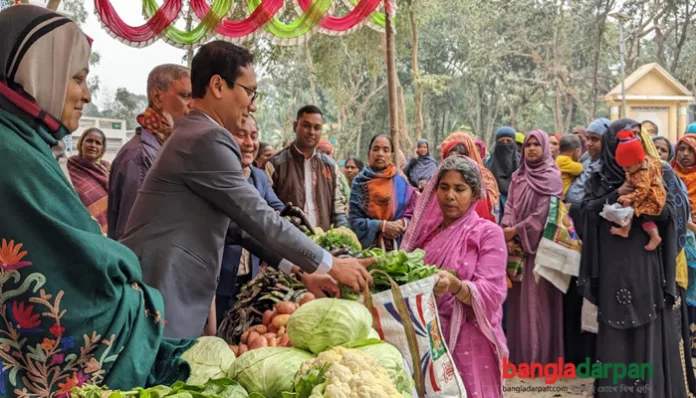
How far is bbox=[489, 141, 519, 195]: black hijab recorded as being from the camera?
719 centimetres

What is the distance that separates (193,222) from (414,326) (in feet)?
2.85

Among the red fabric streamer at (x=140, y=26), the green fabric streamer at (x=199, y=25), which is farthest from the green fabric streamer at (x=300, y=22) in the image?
the red fabric streamer at (x=140, y=26)

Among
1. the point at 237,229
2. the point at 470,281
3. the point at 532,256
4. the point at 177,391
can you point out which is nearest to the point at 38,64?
the point at 177,391

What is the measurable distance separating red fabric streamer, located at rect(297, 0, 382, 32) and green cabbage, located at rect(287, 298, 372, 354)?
458 cm

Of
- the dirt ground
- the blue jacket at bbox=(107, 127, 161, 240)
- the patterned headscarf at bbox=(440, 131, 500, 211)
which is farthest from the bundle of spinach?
the dirt ground

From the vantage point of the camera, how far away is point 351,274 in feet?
7.98

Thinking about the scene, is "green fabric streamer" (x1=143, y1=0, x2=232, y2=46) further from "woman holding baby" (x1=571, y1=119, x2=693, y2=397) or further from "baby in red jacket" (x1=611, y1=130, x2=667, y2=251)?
"baby in red jacket" (x1=611, y1=130, x2=667, y2=251)

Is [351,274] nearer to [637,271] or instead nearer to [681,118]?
[637,271]

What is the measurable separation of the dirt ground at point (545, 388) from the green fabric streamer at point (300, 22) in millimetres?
3762

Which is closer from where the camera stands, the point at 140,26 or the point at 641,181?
the point at 641,181

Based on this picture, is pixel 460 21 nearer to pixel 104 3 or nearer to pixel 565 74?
pixel 565 74

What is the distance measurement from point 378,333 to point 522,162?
14.0 feet

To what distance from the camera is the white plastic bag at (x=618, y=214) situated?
4598 mm

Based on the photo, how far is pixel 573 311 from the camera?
6461 millimetres
